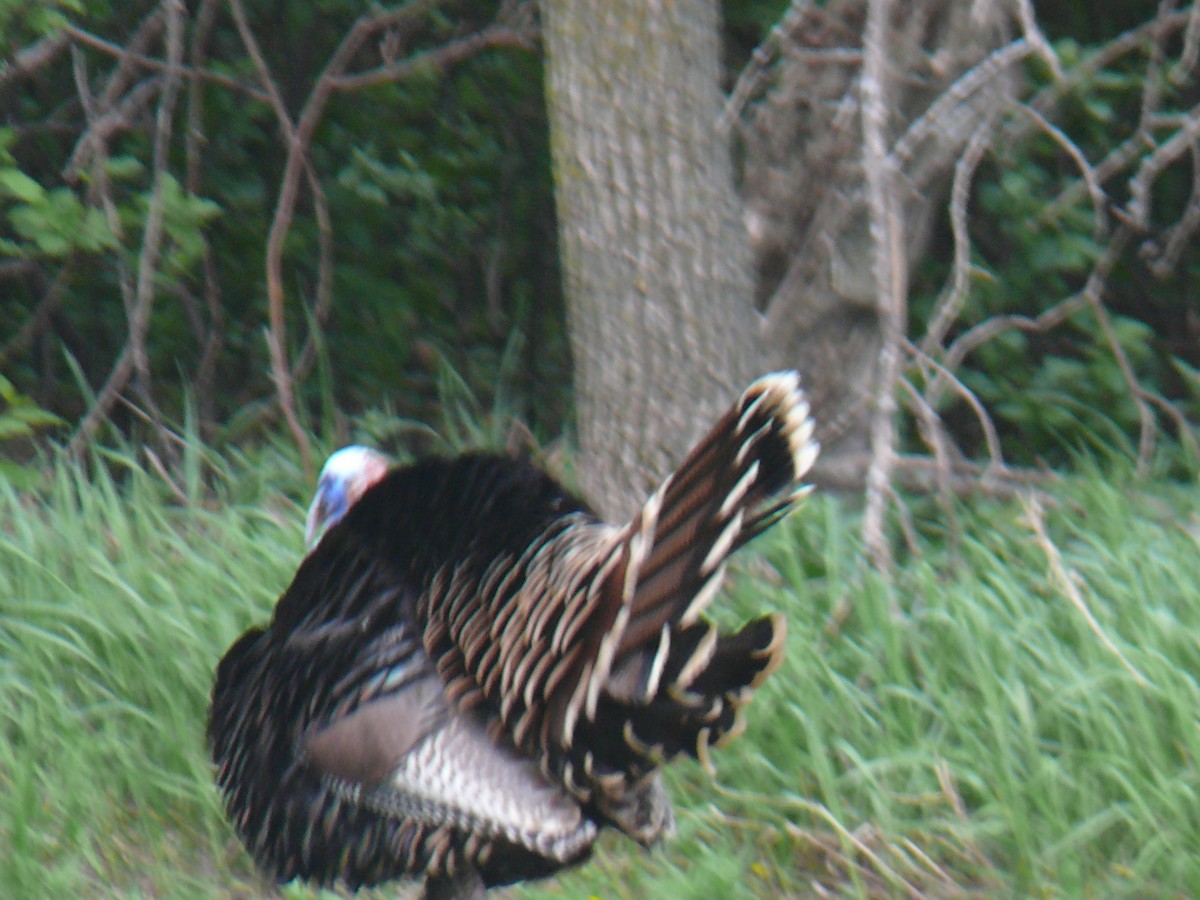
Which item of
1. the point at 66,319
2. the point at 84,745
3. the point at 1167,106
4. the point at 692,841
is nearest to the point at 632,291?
the point at 692,841

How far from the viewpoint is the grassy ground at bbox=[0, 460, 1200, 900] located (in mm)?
3459

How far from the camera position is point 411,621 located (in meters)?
3.11

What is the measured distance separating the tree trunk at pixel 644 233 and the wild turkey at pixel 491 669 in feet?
3.27

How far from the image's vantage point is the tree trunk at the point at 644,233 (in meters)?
4.14

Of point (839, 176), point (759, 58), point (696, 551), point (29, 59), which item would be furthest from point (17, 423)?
point (696, 551)

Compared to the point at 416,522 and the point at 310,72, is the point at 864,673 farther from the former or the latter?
the point at 310,72

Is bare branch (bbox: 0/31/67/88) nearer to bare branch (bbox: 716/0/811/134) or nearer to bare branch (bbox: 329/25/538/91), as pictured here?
bare branch (bbox: 329/25/538/91)

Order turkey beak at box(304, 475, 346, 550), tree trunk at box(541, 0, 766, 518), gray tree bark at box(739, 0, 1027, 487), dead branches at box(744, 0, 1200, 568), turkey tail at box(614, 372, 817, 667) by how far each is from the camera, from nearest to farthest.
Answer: turkey tail at box(614, 372, 817, 667), turkey beak at box(304, 475, 346, 550), tree trunk at box(541, 0, 766, 518), dead branches at box(744, 0, 1200, 568), gray tree bark at box(739, 0, 1027, 487)

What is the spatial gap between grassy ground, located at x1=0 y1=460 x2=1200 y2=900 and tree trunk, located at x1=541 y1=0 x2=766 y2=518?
0.42 metres

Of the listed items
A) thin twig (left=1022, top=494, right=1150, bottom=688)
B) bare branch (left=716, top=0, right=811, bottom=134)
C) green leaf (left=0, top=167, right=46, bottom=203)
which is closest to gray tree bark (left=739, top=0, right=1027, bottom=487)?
bare branch (left=716, top=0, right=811, bottom=134)

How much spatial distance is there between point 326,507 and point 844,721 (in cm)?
117

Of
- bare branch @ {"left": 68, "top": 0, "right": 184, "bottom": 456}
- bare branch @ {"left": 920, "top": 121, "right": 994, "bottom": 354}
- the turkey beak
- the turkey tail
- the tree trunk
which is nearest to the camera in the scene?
the turkey tail

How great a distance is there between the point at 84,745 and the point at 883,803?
175cm

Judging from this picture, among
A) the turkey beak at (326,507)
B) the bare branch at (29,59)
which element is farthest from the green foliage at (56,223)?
the turkey beak at (326,507)
